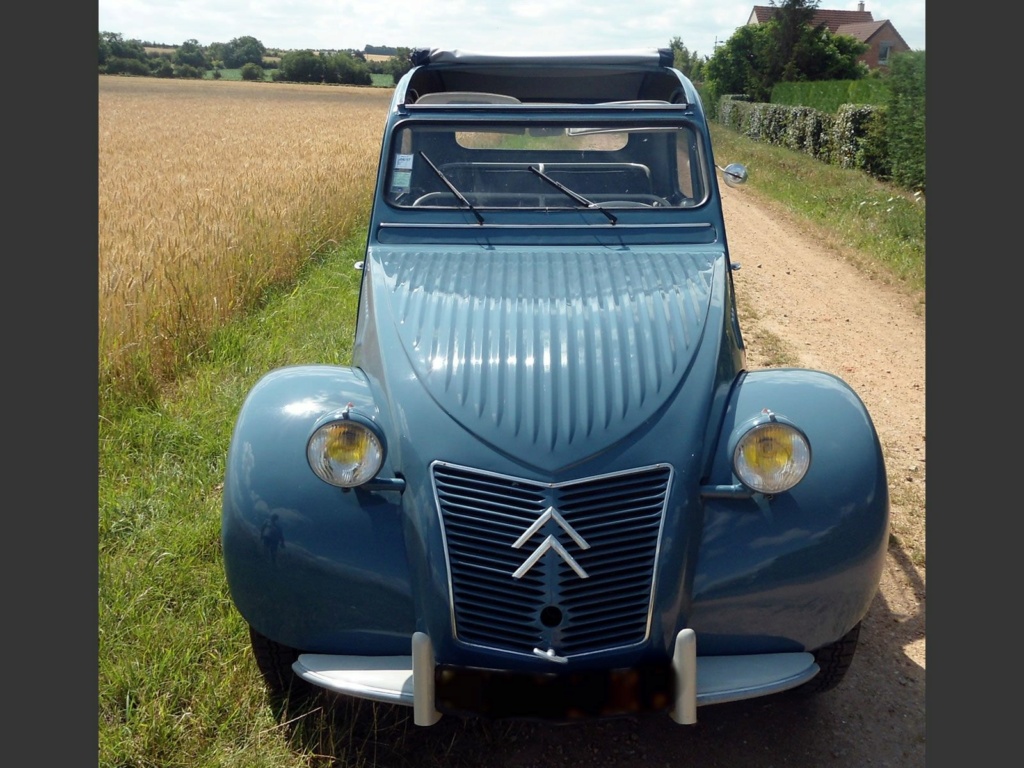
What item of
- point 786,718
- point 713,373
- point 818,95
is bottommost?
point 786,718

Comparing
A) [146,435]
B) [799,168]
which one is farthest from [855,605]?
[799,168]

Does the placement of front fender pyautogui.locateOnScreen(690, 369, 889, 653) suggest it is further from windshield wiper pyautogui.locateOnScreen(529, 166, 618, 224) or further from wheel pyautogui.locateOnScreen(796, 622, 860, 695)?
windshield wiper pyautogui.locateOnScreen(529, 166, 618, 224)

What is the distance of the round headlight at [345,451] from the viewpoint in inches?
112

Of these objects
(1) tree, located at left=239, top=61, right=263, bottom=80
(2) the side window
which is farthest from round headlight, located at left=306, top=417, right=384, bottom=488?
(1) tree, located at left=239, top=61, right=263, bottom=80

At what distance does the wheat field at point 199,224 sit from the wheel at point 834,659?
4228 mm

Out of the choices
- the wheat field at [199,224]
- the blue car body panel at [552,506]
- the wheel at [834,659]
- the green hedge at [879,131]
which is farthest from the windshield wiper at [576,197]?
the green hedge at [879,131]

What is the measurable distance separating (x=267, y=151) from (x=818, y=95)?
18.4 meters

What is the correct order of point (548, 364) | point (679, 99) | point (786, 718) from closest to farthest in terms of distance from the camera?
point (548, 364), point (786, 718), point (679, 99)

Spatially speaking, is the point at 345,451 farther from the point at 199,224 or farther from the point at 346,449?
the point at 199,224

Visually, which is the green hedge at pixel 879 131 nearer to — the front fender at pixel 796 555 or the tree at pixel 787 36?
the tree at pixel 787 36

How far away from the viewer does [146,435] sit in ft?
17.0

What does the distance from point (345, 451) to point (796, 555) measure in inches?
54.5

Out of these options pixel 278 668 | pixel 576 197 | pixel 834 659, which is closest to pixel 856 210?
pixel 576 197

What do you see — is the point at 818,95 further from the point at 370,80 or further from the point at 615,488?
the point at 370,80
